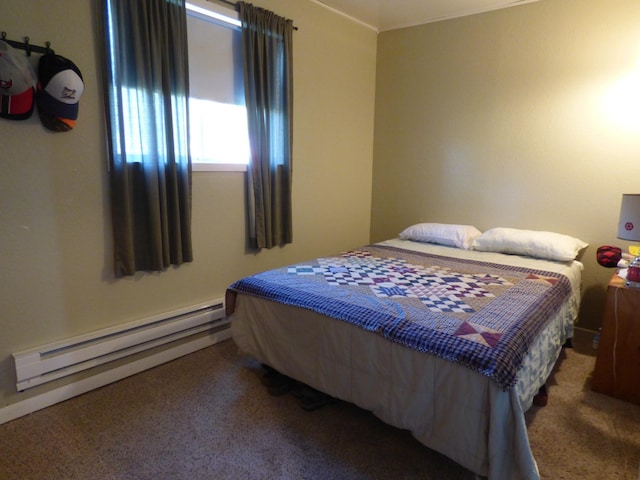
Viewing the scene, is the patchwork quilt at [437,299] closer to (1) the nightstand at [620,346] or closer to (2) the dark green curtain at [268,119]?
(1) the nightstand at [620,346]

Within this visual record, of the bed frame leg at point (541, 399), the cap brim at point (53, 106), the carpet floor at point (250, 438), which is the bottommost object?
the carpet floor at point (250, 438)

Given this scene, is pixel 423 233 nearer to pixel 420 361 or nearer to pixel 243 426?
pixel 420 361

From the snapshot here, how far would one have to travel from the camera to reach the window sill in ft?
8.07

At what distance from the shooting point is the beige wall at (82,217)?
1797 millimetres

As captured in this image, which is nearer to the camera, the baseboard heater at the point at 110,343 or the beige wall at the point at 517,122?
the baseboard heater at the point at 110,343

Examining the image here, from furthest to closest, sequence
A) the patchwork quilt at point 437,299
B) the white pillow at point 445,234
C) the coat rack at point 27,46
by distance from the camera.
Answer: the white pillow at point 445,234, the coat rack at point 27,46, the patchwork quilt at point 437,299

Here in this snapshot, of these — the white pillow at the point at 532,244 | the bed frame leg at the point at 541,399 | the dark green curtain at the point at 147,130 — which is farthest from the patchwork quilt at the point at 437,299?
the dark green curtain at the point at 147,130

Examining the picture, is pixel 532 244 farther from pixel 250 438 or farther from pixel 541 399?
pixel 250 438

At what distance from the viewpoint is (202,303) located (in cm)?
261

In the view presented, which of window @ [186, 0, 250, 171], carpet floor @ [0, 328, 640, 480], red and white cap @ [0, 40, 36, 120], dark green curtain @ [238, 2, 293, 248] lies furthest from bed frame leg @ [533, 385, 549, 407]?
red and white cap @ [0, 40, 36, 120]

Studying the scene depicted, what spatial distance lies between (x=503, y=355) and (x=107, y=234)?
2057 millimetres

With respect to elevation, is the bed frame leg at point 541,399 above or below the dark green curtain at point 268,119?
below

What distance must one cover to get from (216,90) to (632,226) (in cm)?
260

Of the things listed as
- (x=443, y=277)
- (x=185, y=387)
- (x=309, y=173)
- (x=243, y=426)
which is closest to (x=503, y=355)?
(x=443, y=277)
